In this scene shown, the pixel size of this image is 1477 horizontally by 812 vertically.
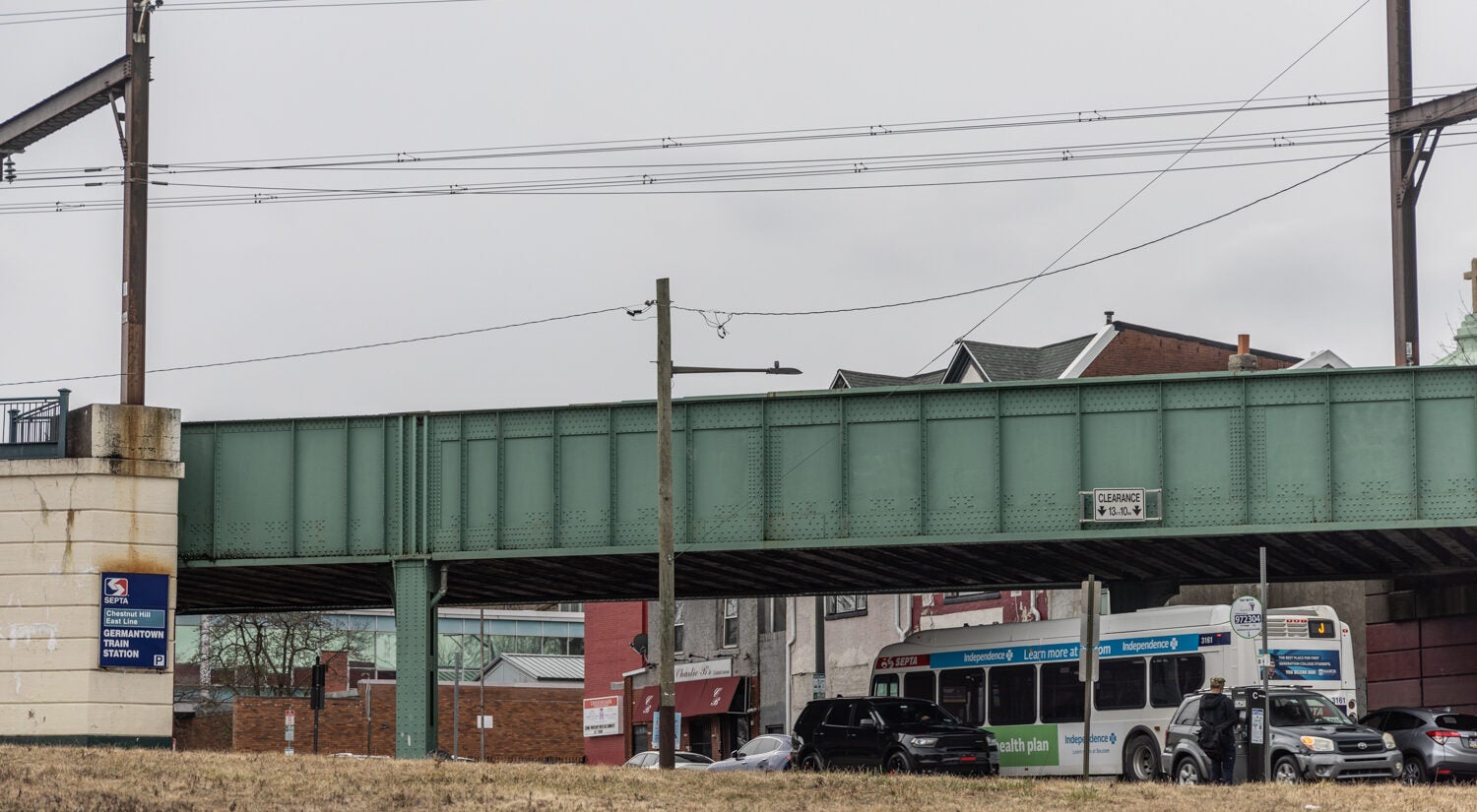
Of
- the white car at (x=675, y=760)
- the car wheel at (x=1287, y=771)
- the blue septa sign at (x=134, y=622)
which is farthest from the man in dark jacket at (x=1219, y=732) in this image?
the blue septa sign at (x=134, y=622)

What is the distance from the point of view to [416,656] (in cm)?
3597

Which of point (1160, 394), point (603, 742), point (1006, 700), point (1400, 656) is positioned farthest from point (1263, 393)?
point (603, 742)

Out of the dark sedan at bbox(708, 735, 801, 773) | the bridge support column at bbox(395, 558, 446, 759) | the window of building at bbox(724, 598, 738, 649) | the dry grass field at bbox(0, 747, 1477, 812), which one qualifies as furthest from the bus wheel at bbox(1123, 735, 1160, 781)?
the window of building at bbox(724, 598, 738, 649)

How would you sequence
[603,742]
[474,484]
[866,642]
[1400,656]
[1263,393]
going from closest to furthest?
[1263,393] → [474,484] → [1400,656] → [866,642] → [603,742]

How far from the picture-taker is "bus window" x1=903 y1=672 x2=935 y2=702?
3628cm

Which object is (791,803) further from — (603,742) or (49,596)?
(603,742)

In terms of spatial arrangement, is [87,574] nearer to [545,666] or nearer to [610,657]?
[610,657]

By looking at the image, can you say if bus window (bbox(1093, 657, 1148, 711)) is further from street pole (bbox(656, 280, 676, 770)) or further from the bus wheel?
street pole (bbox(656, 280, 676, 770))

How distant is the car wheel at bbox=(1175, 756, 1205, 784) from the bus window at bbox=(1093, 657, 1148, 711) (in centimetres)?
321

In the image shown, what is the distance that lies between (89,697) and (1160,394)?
20.6 metres

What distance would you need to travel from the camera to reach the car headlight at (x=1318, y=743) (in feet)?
85.5

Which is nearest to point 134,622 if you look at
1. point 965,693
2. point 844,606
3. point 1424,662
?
point 965,693

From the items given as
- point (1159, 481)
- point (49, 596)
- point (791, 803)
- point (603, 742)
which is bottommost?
point (603, 742)

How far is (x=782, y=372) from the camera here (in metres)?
31.9
